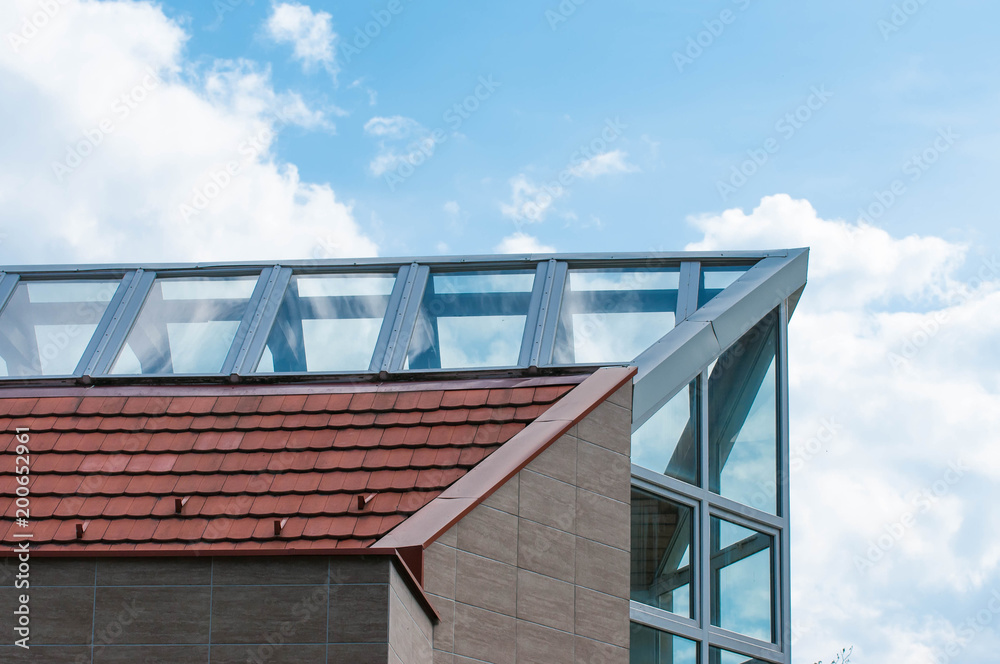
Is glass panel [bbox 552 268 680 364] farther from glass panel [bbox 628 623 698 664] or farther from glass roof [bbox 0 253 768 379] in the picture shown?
glass panel [bbox 628 623 698 664]

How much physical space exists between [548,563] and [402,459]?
1485 millimetres

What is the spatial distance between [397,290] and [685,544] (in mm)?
4122

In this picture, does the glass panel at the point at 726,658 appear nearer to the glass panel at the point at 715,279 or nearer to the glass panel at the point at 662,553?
the glass panel at the point at 662,553

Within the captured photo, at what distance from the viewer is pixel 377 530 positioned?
8.21m

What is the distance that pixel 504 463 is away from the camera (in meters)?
8.76

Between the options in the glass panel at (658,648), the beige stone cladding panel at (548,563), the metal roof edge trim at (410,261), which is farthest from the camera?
the metal roof edge trim at (410,261)

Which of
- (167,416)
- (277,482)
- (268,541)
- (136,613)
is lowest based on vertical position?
(136,613)

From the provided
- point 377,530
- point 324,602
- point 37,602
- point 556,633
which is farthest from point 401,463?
point 37,602

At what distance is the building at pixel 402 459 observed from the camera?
682 centimetres

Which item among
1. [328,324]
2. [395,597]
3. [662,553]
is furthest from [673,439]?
[395,597]

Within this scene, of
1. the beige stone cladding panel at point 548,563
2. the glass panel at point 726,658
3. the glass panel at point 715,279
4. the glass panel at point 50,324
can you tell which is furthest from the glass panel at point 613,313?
the glass panel at point 50,324

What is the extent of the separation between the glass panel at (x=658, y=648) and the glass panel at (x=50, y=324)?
249 inches

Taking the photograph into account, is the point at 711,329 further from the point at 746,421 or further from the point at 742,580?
the point at 742,580

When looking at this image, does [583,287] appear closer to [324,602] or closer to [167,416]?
[167,416]
